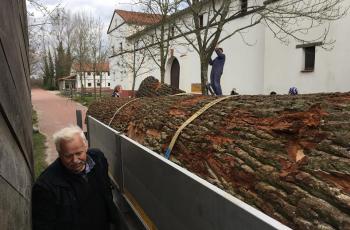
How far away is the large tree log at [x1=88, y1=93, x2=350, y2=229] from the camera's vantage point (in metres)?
1.70

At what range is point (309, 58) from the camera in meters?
16.4

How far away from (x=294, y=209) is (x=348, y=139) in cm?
42

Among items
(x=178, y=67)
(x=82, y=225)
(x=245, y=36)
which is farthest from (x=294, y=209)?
(x=178, y=67)

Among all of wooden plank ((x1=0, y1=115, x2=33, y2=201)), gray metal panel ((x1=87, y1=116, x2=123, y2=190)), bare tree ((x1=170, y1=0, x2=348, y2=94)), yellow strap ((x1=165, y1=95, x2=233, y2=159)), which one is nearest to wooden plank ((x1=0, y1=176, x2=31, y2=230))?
wooden plank ((x1=0, y1=115, x2=33, y2=201))

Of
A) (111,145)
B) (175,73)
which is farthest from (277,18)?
(175,73)

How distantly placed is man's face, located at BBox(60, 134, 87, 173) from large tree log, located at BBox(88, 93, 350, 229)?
2.20 ft

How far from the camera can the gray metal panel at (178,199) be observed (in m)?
1.53

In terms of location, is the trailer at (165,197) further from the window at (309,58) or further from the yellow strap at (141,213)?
the window at (309,58)

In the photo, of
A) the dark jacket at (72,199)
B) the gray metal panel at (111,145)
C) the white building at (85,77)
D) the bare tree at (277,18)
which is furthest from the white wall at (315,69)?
the white building at (85,77)

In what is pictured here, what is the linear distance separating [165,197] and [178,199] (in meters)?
Result: 0.27

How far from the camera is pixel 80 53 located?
38.1 meters

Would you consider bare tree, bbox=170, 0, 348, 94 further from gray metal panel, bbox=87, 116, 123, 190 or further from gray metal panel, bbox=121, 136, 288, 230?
gray metal panel, bbox=121, 136, 288, 230

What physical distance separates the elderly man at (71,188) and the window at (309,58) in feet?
47.3

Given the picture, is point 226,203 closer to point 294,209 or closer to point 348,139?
point 294,209
